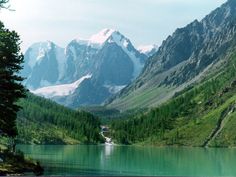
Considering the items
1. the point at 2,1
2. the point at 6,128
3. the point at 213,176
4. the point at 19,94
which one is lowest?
the point at 213,176

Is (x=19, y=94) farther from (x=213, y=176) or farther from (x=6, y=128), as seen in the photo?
(x=213, y=176)

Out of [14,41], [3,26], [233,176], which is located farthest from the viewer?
[233,176]

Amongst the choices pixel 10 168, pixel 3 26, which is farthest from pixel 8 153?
pixel 3 26

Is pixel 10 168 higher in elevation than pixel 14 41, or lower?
lower

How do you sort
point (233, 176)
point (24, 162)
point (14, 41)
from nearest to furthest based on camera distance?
point (14, 41) < point (24, 162) < point (233, 176)

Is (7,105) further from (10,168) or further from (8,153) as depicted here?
(8,153)

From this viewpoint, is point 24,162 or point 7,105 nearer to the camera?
point 7,105

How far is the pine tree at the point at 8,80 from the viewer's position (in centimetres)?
6525

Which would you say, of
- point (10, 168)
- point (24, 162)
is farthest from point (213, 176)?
point (10, 168)

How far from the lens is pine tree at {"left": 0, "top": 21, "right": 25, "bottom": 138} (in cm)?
6525

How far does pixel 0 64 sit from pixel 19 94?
4.86 metres

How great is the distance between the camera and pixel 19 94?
68125 mm

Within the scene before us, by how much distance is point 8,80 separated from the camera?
66125 mm

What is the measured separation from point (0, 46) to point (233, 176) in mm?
56514
